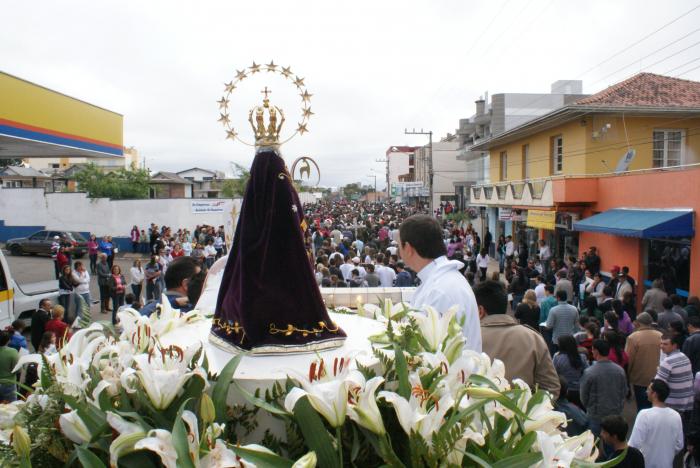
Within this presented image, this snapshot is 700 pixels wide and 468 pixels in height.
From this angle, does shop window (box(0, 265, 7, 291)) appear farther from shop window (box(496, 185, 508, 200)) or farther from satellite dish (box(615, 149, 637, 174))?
shop window (box(496, 185, 508, 200))

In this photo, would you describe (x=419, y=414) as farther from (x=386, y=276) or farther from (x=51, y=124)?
(x=51, y=124)

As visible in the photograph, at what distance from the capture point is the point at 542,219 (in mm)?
20250

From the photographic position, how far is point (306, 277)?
2703 millimetres

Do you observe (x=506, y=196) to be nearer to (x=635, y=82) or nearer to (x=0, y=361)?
(x=635, y=82)

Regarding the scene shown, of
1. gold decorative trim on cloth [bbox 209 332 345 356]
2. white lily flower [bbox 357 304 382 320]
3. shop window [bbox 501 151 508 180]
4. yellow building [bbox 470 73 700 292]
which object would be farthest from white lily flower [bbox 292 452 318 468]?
shop window [bbox 501 151 508 180]

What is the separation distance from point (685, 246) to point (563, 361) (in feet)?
28.7

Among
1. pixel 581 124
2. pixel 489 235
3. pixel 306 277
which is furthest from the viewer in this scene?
pixel 489 235

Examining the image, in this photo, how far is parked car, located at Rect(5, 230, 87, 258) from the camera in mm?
26562

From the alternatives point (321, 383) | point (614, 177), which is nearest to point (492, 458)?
point (321, 383)

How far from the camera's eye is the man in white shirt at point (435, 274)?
3.45 m

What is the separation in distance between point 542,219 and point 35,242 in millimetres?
22562

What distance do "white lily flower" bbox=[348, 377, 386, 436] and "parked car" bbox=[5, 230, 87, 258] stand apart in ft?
89.4

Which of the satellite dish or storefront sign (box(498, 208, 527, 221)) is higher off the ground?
the satellite dish

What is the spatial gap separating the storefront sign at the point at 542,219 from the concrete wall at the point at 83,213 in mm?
17811
